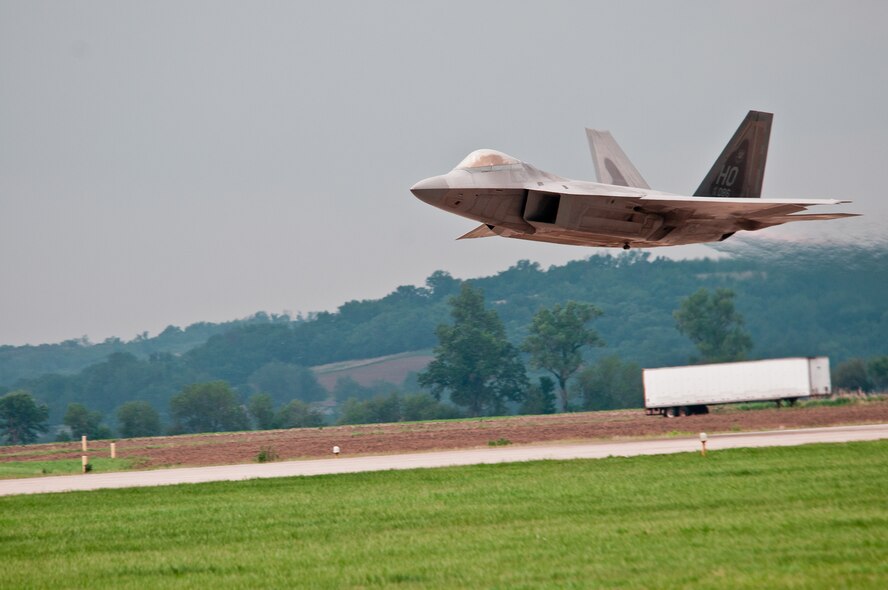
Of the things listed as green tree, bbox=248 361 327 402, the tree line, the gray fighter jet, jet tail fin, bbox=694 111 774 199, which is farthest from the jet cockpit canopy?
green tree, bbox=248 361 327 402

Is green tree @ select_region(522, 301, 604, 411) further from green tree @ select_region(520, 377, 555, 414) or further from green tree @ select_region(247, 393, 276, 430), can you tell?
green tree @ select_region(247, 393, 276, 430)

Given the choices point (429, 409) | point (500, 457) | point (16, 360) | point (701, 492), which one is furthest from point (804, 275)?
point (16, 360)

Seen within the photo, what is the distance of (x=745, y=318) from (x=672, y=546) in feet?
157

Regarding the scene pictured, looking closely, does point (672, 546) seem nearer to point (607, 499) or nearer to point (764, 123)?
point (607, 499)

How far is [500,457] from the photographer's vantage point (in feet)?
88.1

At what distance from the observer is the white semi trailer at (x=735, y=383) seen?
1908 inches

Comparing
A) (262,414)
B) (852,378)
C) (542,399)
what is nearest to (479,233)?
(852,378)

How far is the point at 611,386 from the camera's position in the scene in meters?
86.1

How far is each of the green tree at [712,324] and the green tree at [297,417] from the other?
33579 mm

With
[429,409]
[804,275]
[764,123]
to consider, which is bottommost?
[429,409]

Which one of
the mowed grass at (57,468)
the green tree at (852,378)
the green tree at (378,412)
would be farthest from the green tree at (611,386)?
the mowed grass at (57,468)

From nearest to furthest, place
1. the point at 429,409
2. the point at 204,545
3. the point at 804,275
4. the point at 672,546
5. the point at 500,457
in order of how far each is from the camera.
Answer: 1. the point at 672,546
2. the point at 204,545
3. the point at 500,457
4. the point at 804,275
5. the point at 429,409

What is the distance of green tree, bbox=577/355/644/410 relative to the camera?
8344cm

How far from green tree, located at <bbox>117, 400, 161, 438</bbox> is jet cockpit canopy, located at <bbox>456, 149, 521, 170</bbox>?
250 ft
